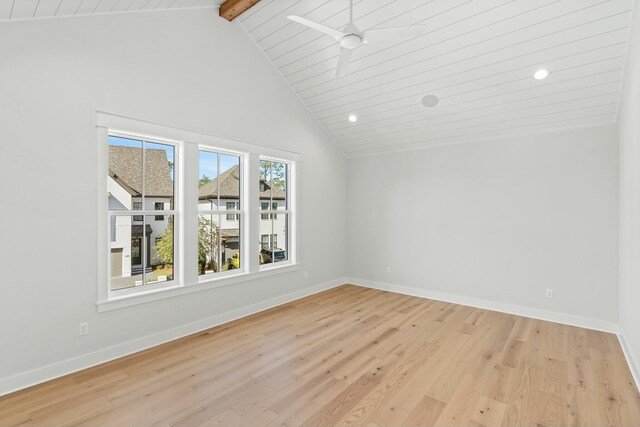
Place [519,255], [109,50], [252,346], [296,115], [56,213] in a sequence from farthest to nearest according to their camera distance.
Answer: [296,115]
[519,255]
[252,346]
[109,50]
[56,213]

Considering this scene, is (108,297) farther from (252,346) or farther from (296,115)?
(296,115)

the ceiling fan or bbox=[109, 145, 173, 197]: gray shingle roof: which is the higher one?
the ceiling fan

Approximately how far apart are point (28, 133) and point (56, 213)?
692 mm

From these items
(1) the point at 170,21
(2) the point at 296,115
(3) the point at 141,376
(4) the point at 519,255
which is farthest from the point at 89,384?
(4) the point at 519,255

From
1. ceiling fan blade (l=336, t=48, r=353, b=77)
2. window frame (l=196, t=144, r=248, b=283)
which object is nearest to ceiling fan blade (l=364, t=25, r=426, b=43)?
ceiling fan blade (l=336, t=48, r=353, b=77)

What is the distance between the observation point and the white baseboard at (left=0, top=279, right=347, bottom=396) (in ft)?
8.53

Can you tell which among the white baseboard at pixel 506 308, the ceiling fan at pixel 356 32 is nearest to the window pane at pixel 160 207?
the ceiling fan at pixel 356 32

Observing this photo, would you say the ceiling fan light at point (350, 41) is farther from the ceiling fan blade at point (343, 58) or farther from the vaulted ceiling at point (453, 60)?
the vaulted ceiling at point (453, 60)

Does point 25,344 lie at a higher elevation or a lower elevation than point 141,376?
higher

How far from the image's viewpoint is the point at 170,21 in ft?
11.8

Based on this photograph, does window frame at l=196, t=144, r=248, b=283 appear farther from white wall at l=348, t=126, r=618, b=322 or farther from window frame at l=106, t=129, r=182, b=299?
white wall at l=348, t=126, r=618, b=322

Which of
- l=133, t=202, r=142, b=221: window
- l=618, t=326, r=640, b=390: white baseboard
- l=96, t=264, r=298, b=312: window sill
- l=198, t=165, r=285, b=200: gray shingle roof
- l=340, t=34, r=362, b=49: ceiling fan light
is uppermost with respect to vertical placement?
l=340, t=34, r=362, b=49: ceiling fan light

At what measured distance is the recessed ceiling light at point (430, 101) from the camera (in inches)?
172

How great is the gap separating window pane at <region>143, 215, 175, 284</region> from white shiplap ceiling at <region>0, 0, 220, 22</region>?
77.3 inches
